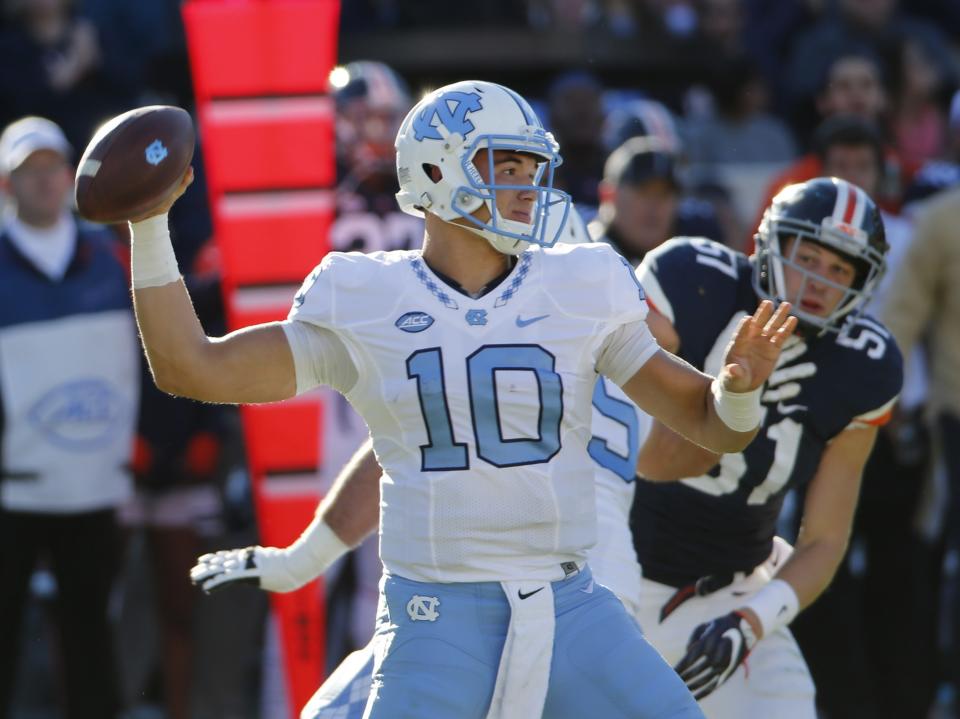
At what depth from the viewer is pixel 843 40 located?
7.98 meters

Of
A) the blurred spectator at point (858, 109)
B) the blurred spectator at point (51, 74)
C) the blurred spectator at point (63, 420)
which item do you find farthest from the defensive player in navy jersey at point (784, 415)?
the blurred spectator at point (51, 74)

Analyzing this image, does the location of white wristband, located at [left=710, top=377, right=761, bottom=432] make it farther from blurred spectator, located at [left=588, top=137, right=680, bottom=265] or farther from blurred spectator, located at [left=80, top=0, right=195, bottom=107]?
blurred spectator, located at [left=80, top=0, right=195, bottom=107]

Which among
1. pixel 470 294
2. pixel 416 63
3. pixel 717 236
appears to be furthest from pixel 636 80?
pixel 470 294

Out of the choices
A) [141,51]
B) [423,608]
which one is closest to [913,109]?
[141,51]

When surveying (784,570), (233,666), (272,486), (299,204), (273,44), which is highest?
(273,44)

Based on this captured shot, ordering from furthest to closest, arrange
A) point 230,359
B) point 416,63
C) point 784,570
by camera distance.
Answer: point 416,63
point 784,570
point 230,359

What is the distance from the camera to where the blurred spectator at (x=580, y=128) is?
272 inches

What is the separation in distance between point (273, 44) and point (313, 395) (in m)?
1.21

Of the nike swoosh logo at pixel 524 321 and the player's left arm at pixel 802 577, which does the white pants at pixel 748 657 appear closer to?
the player's left arm at pixel 802 577

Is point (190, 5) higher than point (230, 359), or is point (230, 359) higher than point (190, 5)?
point (190, 5)

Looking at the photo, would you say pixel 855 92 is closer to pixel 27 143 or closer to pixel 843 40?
pixel 843 40

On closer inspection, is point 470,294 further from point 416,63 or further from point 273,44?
point 416,63

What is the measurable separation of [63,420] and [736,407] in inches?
132

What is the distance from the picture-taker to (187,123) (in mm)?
3096
